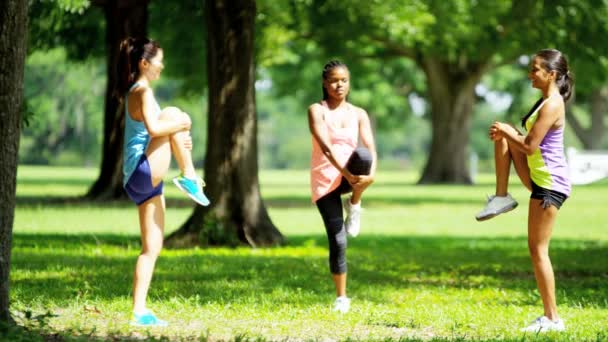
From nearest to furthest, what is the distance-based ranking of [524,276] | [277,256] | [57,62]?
[524,276]
[277,256]
[57,62]

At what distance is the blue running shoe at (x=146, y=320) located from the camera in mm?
7141

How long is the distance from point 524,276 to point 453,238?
274 inches

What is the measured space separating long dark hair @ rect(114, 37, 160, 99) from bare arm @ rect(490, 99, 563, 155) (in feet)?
7.60

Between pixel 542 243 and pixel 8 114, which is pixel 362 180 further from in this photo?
pixel 8 114

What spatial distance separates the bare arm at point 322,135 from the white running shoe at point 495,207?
1.10m

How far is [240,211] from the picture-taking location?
48.4ft

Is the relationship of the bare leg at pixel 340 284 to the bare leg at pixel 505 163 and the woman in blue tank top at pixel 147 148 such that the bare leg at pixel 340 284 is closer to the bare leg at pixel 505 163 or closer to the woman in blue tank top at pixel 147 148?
the bare leg at pixel 505 163

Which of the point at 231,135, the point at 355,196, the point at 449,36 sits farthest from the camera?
the point at 449,36

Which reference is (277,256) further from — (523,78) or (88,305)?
(523,78)

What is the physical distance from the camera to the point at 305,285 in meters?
10.5

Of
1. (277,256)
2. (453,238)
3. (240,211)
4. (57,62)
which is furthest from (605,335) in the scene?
(57,62)

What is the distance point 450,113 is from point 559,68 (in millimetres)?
39620

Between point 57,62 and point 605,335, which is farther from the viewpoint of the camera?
point 57,62

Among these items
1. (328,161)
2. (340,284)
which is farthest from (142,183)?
(340,284)
